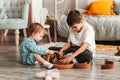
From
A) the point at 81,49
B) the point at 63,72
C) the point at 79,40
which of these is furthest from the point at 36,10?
the point at 63,72

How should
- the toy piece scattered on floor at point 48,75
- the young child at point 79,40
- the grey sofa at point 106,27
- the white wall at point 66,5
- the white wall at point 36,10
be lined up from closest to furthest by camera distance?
the toy piece scattered on floor at point 48,75 → the young child at point 79,40 → the grey sofa at point 106,27 → the white wall at point 36,10 → the white wall at point 66,5

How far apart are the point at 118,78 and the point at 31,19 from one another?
2953 millimetres

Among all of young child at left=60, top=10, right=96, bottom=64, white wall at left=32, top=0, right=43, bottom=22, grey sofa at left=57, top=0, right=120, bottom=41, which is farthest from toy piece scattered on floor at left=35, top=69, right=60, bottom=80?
white wall at left=32, top=0, right=43, bottom=22

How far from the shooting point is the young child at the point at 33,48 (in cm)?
262

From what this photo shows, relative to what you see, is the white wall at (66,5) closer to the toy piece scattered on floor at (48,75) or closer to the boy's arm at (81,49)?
the boy's arm at (81,49)

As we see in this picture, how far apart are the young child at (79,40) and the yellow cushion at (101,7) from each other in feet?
6.05

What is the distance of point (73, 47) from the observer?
2771 mm

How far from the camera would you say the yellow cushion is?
4.53 m

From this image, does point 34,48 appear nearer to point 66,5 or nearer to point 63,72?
point 63,72

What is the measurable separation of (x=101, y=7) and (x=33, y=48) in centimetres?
219

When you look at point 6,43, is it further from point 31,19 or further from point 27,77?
point 27,77

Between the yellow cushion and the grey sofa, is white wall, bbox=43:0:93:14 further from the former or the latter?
the grey sofa

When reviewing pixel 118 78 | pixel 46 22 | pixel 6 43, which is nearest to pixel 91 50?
pixel 118 78

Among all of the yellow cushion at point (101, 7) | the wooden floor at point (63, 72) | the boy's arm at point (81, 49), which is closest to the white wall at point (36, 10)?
the yellow cushion at point (101, 7)
